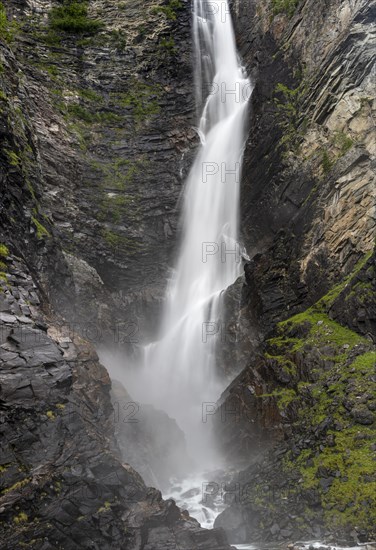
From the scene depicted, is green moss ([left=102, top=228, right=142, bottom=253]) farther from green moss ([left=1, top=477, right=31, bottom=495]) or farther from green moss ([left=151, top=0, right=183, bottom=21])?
green moss ([left=151, top=0, right=183, bottom=21])

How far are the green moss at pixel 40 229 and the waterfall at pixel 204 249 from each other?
29.5ft

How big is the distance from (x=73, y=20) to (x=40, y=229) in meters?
22.2

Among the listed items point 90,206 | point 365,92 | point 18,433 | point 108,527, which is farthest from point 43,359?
point 365,92

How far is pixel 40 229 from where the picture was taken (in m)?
16.5

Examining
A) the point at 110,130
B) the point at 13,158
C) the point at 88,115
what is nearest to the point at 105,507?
the point at 13,158

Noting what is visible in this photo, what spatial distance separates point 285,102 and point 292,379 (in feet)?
49.0

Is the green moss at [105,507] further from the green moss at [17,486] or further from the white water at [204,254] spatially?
the white water at [204,254]

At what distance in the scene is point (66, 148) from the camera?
82.5ft

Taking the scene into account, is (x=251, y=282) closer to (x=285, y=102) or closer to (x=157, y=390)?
(x=157, y=390)

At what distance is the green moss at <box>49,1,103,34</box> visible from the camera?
30.9m

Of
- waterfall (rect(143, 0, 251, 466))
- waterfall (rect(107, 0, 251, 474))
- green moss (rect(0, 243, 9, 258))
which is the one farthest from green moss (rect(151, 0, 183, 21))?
green moss (rect(0, 243, 9, 258))

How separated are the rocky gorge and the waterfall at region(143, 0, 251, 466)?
0.97 m

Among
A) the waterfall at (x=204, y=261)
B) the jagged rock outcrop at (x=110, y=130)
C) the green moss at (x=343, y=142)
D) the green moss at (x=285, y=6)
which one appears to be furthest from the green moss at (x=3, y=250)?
the green moss at (x=285, y=6)

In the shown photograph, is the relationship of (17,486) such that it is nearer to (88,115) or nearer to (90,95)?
(88,115)
